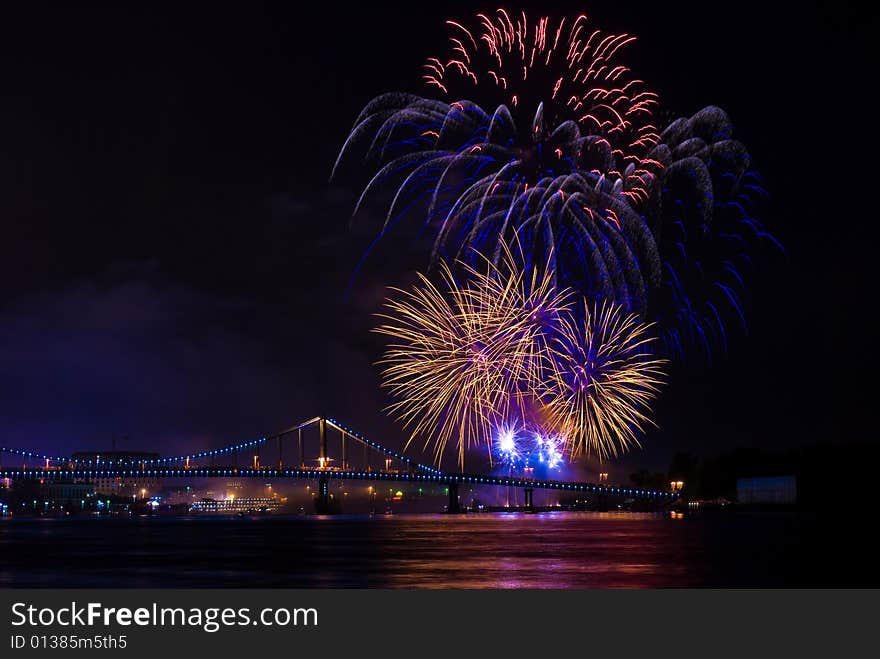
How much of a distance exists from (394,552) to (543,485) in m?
118

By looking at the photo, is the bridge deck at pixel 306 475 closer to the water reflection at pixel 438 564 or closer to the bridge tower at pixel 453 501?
the bridge tower at pixel 453 501

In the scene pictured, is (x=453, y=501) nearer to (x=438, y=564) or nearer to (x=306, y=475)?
(x=306, y=475)

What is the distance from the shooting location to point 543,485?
544 feet

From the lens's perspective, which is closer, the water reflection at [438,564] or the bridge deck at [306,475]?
the water reflection at [438,564]

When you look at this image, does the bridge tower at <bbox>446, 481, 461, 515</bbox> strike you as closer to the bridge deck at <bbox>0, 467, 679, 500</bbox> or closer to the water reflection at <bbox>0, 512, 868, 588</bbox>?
the bridge deck at <bbox>0, 467, 679, 500</bbox>

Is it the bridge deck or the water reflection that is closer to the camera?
Answer: the water reflection

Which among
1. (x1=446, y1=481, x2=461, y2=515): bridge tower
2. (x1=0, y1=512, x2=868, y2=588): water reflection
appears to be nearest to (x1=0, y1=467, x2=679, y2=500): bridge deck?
(x1=446, y1=481, x2=461, y2=515): bridge tower

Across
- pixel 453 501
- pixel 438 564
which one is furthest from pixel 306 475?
pixel 438 564

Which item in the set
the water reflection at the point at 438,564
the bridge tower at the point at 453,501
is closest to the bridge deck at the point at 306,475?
the bridge tower at the point at 453,501
